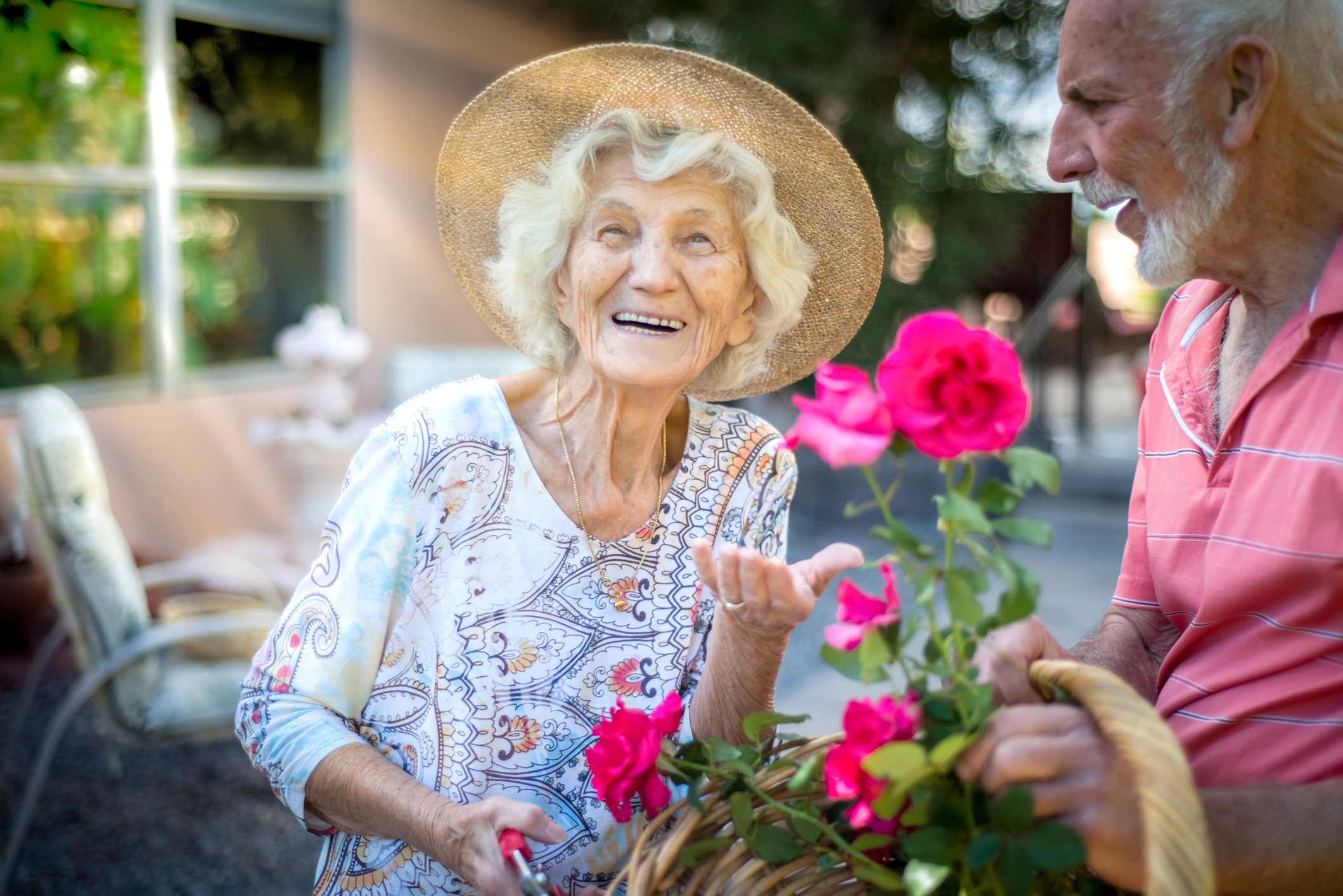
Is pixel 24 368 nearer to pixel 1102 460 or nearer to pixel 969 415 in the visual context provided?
pixel 969 415

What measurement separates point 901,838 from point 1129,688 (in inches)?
10.6

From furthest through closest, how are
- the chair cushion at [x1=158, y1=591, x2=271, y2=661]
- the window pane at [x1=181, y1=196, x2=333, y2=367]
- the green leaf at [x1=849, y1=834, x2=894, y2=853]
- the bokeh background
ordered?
1. the window pane at [x1=181, y1=196, x2=333, y2=367]
2. the bokeh background
3. the chair cushion at [x1=158, y1=591, x2=271, y2=661]
4. the green leaf at [x1=849, y1=834, x2=894, y2=853]

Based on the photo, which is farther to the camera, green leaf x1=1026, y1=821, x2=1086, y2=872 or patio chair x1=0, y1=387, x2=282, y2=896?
patio chair x1=0, y1=387, x2=282, y2=896

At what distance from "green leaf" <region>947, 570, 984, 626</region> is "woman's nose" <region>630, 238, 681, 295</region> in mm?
799

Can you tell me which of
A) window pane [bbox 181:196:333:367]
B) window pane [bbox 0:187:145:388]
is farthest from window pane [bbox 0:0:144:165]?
window pane [bbox 181:196:333:367]

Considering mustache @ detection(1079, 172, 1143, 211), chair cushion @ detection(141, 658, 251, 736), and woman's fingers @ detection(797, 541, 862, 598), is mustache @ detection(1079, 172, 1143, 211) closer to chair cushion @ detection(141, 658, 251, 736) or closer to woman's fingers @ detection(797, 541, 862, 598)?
woman's fingers @ detection(797, 541, 862, 598)

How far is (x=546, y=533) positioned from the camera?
157cm

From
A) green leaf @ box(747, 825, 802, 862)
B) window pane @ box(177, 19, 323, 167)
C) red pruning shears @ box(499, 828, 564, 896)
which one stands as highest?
window pane @ box(177, 19, 323, 167)

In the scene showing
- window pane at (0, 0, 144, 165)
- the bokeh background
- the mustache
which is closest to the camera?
the mustache

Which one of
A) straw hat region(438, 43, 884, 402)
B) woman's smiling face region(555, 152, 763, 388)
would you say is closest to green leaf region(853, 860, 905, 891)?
woman's smiling face region(555, 152, 763, 388)

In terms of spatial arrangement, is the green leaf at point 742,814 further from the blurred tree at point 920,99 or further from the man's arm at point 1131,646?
the blurred tree at point 920,99

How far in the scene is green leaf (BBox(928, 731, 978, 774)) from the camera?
2.79 feet

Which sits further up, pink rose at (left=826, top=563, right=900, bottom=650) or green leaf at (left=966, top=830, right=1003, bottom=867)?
pink rose at (left=826, top=563, right=900, bottom=650)

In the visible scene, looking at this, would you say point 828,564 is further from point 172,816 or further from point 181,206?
point 181,206
